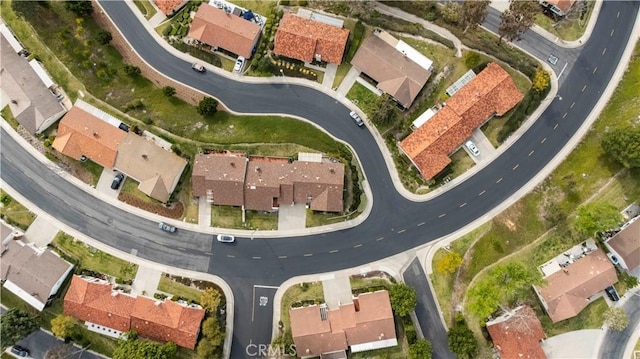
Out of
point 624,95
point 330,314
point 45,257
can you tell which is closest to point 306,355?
point 330,314

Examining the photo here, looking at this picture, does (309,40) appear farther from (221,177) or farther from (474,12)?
(221,177)

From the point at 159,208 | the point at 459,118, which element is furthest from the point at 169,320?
the point at 459,118

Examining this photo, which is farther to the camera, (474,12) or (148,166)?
(148,166)

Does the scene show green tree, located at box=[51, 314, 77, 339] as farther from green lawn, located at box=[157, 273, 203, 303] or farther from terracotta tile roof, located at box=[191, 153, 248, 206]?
terracotta tile roof, located at box=[191, 153, 248, 206]

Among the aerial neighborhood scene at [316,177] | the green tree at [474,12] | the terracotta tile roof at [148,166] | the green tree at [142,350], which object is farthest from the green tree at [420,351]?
the green tree at [474,12]

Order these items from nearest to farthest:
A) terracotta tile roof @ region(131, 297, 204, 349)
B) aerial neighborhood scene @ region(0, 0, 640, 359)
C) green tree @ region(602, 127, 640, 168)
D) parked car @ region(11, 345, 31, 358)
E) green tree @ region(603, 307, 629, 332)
→ green tree @ region(603, 307, 629, 332), green tree @ region(602, 127, 640, 168), terracotta tile roof @ region(131, 297, 204, 349), aerial neighborhood scene @ region(0, 0, 640, 359), parked car @ region(11, 345, 31, 358)

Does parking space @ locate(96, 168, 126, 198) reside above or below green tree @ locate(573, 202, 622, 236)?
above

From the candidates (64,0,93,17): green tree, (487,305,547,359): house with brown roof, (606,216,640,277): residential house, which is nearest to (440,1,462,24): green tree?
(606,216,640,277): residential house
